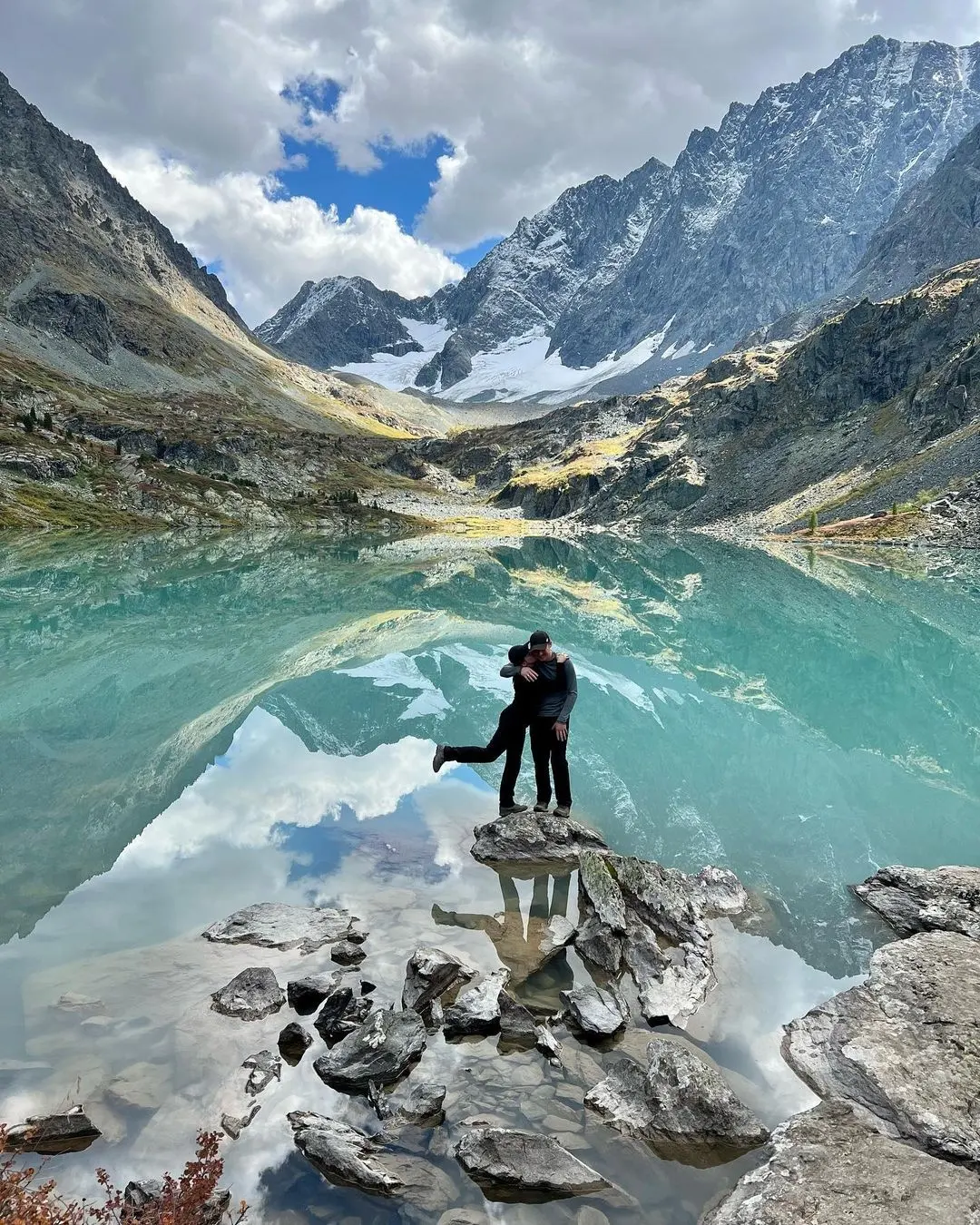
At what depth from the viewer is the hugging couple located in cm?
1384

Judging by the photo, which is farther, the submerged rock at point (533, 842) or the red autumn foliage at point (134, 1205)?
the submerged rock at point (533, 842)

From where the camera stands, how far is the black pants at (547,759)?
1419cm

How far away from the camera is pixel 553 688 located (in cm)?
Answer: 1403

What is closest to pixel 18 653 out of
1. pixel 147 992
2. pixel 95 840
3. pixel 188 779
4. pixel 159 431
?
pixel 188 779

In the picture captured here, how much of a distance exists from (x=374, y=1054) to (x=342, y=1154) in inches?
48.4

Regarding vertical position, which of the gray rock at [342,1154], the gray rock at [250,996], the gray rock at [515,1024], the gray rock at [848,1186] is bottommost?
the gray rock at [250,996]

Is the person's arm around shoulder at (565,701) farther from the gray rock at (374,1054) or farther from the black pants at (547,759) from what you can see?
the gray rock at (374,1054)

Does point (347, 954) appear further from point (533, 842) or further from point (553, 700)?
point (553, 700)

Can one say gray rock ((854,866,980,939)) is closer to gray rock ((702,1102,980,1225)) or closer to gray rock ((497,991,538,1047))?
A: gray rock ((702,1102,980,1225))

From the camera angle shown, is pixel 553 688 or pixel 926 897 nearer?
pixel 926 897

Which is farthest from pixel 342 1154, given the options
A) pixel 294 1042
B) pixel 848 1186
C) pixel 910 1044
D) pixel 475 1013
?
pixel 910 1044

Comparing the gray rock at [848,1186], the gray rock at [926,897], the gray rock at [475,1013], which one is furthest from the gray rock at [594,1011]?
the gray rock at [926,897]

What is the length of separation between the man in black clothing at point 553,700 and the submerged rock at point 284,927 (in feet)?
16.3

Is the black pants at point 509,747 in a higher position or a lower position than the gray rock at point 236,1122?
higher
